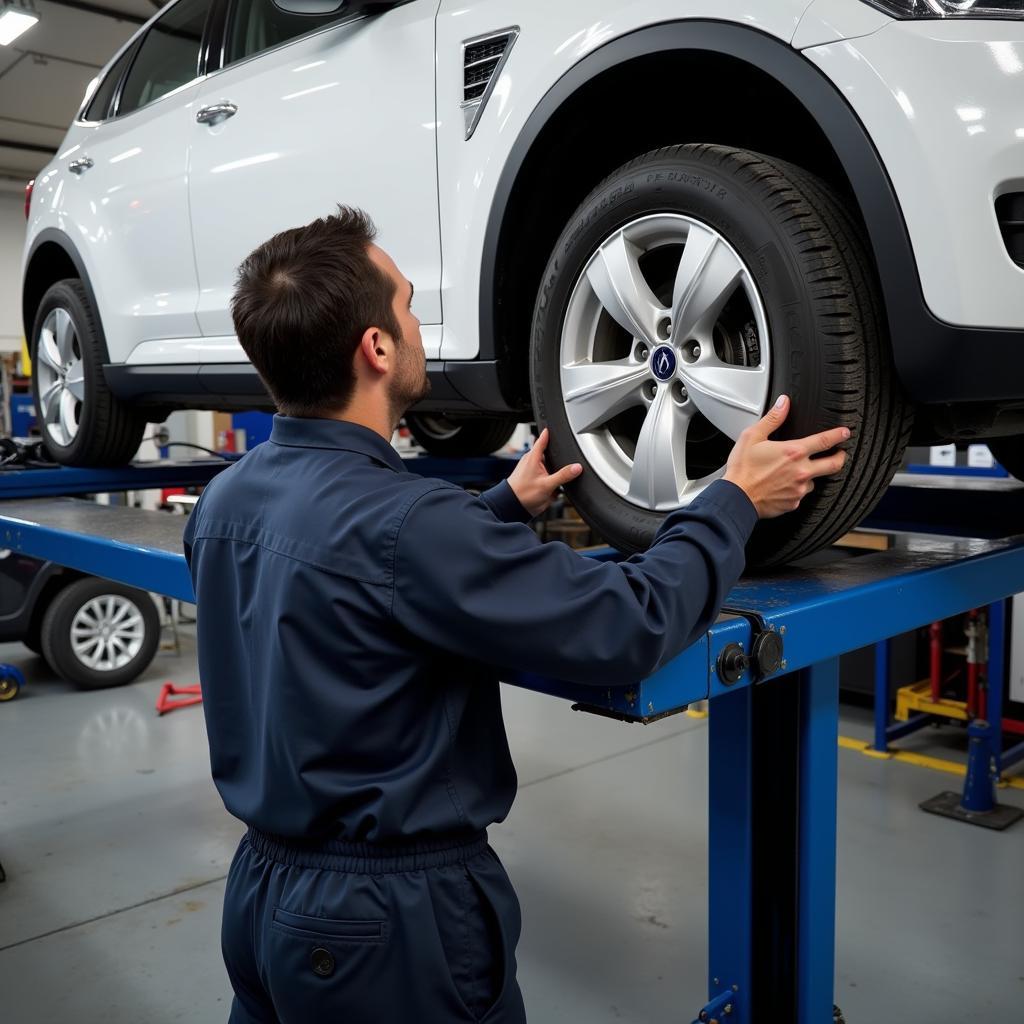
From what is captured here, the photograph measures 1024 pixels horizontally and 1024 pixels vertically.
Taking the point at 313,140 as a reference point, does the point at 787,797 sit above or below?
Answer: below

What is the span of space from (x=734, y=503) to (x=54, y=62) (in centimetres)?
994

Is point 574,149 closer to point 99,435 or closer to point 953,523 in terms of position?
point 953,523

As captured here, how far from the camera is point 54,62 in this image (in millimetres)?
9266

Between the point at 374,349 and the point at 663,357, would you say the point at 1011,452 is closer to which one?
the point at 663,357

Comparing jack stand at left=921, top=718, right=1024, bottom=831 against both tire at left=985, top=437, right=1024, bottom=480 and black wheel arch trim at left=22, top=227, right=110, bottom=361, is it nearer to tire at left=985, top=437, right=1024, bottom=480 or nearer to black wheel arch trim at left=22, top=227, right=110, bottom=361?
tire at left=985, top=437, right=1024, bottom=480

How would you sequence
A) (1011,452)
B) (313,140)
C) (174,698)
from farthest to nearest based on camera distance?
1. (174,698)
2. (1011,452)
3. (313,140)

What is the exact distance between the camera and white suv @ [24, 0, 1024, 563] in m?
1.30

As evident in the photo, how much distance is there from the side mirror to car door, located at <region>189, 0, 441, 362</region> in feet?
0.46

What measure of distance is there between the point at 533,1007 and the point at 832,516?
1814 millimetres

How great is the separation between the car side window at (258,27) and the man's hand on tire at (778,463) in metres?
1.59

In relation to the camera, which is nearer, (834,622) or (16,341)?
(834,622)

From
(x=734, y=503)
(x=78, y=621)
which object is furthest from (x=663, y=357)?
(x=78, y=621)

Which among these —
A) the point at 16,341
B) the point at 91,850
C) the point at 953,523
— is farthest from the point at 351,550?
the point at 16,341

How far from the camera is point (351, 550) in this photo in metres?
1.16
